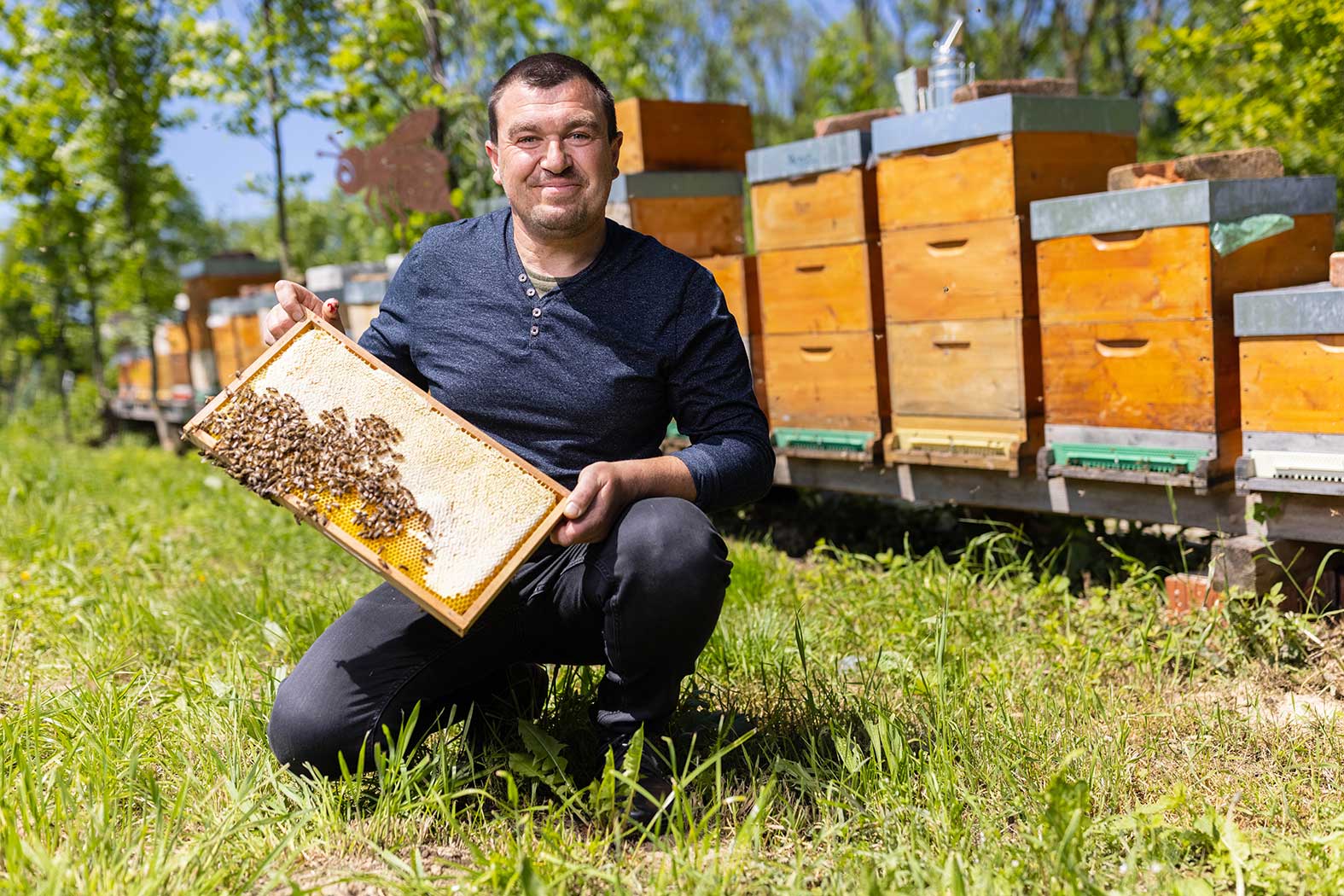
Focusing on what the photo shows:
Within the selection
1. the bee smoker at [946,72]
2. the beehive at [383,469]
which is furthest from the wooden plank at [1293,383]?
the beehive at [383,469]

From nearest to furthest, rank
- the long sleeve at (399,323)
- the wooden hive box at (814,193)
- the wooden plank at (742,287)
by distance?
the long sleeve at (399,323)
the wooden hive box at (814,193)
the wooden plank at (742,287)

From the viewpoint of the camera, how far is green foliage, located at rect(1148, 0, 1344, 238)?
519 centimetres

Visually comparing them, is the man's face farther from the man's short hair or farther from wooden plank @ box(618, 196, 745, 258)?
wooden plank @ box(618, 196, 745, 258)

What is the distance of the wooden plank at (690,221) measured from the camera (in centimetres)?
515

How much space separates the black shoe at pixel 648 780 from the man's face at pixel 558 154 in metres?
1.05

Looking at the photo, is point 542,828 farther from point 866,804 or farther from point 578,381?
point 578,381

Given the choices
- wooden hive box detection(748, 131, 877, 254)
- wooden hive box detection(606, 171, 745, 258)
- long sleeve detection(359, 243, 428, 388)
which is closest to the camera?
long sleeve detection(359, 243, 428, 388)

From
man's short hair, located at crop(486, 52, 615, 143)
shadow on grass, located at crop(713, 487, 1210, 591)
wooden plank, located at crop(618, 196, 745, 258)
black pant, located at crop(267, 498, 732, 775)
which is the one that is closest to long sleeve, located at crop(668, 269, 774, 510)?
black pant, located at crop(267, 498, 732, 775)

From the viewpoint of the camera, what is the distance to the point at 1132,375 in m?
3.75

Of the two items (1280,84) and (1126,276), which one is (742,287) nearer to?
(1126,276)

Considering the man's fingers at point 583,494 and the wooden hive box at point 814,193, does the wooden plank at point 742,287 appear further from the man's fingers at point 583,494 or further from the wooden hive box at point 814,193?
the man's fingers at point 583,494

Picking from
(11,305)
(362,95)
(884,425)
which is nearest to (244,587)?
(884,425)

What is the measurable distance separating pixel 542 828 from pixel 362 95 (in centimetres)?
560

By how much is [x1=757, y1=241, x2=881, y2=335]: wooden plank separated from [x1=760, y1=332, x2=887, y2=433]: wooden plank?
53 mm
